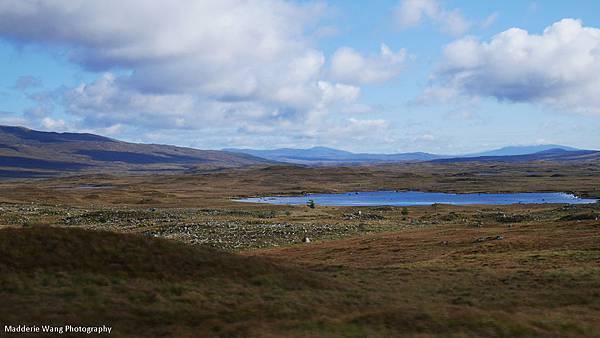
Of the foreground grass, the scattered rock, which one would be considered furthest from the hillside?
the scattered rock

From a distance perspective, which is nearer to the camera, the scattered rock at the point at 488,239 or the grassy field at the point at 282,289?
the grassy field at the point at 282,289

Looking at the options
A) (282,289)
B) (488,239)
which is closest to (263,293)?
(282,289)

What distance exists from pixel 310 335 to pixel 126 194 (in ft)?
468

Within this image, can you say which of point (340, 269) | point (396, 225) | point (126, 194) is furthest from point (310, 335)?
point (126, 194)

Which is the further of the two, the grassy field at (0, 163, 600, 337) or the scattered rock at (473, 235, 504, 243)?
the scattered rock at (473, 235, 504, 243)

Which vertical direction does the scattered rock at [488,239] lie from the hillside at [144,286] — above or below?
below

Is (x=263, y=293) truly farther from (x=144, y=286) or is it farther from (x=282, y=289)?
(x=144, y=286)

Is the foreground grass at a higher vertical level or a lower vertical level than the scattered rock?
higher

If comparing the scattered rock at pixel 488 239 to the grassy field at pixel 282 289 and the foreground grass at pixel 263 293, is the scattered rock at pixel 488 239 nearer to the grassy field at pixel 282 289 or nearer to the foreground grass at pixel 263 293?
the grassy field at pixel 282 289

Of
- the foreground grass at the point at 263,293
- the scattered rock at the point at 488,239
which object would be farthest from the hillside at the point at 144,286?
the scattered rock at the point at 488,239

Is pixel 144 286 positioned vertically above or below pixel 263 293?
above

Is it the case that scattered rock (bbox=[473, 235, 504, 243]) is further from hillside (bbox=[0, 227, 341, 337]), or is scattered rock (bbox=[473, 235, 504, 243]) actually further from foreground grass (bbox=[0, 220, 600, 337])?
hillside (bbox=[0, 227, 341, 337])

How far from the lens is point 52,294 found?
75.9 feet

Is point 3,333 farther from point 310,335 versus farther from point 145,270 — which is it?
point 310,335
